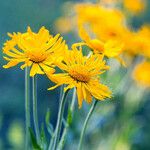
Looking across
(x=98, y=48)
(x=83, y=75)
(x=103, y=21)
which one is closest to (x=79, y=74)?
(x=83, y=75)

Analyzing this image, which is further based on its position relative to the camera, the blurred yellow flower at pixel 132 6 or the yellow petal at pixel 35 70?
the blurred yellow flower at pixel 132 6

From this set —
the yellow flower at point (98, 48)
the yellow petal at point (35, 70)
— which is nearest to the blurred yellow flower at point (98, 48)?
the yellow flower at point (98, 48)

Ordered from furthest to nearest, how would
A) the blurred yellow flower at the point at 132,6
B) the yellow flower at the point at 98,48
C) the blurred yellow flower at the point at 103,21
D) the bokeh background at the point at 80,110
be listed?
the blurred yellow flower at the point at 132,6 < the bokeh background at the point at 80,110 < the blurred yellow flower at the point at 103,21 < the yellow flower at the point at 98,48

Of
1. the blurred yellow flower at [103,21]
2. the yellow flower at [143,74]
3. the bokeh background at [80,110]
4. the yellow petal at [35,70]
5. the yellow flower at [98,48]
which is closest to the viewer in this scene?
the yellow petal at [35,70]

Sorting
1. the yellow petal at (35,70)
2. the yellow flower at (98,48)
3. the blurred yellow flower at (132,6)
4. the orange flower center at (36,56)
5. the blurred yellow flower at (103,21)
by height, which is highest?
the blurred yellow flower at (132,6)

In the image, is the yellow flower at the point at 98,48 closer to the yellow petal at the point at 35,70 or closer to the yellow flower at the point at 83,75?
the yellow flower at the point at 83,75

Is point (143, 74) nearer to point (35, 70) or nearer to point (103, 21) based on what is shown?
point (103, 21)

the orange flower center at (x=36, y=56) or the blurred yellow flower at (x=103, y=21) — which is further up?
the blurred yellow flower at (x=103, y=21)
